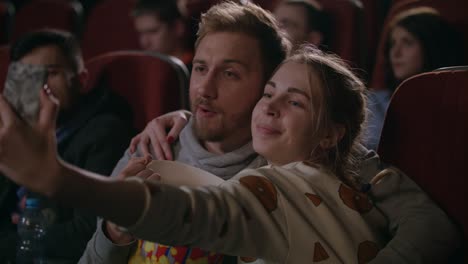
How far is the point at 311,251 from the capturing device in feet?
2.86

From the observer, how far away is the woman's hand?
1.21 metres

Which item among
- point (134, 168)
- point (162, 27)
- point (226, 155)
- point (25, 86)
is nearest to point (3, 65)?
point (25, 86)

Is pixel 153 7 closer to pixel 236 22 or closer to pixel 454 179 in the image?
pixel 236 22

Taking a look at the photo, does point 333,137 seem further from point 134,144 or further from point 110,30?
point 110,30

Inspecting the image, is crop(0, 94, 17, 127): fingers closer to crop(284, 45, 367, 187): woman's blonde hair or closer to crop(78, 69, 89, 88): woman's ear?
crop(284, 45, 367, 187): woman's blonde hair

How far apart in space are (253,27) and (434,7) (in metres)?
0.82

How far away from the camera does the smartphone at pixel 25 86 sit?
170cm

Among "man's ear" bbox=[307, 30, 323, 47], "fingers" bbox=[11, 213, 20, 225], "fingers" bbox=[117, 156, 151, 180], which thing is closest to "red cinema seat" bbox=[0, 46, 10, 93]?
"fingers" bbox=[11, 213, 20, 225]

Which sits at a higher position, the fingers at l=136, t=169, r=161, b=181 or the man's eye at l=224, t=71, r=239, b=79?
the man's eye at l=224, t=71, r=239, b=79

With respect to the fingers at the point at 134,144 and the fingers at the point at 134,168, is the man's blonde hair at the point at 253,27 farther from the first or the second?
the fingers at the point at 134,168

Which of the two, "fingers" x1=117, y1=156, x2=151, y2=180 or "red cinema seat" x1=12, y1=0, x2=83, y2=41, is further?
"red cinema seat" x1=12, y1=0, x2=83, y2=41

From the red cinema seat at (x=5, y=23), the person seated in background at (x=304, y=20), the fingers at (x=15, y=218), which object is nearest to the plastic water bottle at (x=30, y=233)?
the fingers at (x=15, y=218)

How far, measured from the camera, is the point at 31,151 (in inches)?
25.3

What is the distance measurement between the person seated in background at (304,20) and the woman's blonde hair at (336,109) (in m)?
1.05
